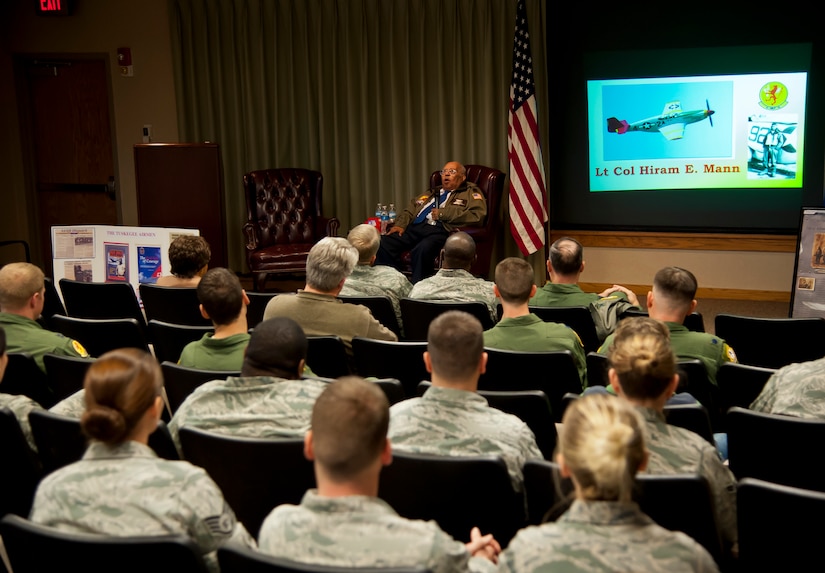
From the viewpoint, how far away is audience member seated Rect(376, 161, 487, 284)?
24.8ft

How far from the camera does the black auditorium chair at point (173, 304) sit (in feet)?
15.6

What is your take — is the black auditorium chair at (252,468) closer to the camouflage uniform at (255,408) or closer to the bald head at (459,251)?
the camouflage uniform at (255,408)

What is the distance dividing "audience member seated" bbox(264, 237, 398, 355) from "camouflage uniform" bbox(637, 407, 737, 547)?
183 centimetres

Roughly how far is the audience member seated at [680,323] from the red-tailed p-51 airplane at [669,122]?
4.61 m

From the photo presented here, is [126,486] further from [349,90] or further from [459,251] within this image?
[349,90]

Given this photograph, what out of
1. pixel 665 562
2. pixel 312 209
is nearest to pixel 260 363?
pixel 665 562

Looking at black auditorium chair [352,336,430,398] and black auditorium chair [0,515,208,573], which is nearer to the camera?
black auditorium chair [0,515,208,573]

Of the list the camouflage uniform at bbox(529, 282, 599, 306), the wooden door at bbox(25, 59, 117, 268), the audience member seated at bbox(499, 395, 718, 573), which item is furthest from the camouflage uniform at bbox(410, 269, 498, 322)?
the wooden door at bbox(25, 59, 117, 268)

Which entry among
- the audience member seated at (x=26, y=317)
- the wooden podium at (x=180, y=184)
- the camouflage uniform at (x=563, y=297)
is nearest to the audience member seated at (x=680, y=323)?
the camouflage uniform at (x=563, y=297)

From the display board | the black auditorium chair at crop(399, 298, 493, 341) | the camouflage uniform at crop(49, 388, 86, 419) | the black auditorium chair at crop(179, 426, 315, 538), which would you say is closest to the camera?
the black auditorium chair at crop(179, 426, 315, 538)

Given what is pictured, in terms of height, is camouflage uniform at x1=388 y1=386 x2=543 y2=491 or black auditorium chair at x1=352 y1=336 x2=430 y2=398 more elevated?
camouflage uniform at x1=388 y1=386 x2=543 y2=491

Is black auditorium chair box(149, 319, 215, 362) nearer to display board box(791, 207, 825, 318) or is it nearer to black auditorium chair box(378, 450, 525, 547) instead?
black auditorium chair box(378, 450, 525, 547)

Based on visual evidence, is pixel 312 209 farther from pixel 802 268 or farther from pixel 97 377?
pixel 97 377

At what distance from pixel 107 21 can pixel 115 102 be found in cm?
78
